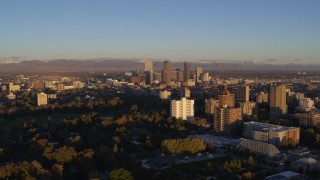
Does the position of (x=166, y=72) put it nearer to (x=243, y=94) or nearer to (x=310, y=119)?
(x=243, y=94)

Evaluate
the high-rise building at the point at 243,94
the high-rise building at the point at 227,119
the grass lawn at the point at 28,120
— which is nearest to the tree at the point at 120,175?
the high-rise building at the point at 227,119

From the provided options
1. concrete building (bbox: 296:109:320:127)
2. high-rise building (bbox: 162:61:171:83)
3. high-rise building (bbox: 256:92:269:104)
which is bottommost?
concrete building (bbox: 296:109:320:127)

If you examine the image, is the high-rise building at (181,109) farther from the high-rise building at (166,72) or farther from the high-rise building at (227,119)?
the high-rise building at (166,72)

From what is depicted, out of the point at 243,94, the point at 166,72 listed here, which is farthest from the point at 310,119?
the point at 166,72

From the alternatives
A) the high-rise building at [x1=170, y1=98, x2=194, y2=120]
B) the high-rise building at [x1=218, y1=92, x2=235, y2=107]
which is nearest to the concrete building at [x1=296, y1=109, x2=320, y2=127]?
the high-rise building at [x1=218, y1=92, x2=235, y2=107]

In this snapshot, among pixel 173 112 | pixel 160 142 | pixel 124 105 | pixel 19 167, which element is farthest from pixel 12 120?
pixel 19 167

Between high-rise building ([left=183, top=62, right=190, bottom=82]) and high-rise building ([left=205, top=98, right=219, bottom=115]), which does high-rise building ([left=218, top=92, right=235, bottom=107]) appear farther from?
high-rise building ([left=183, top=62, right=190, bottom=82])
